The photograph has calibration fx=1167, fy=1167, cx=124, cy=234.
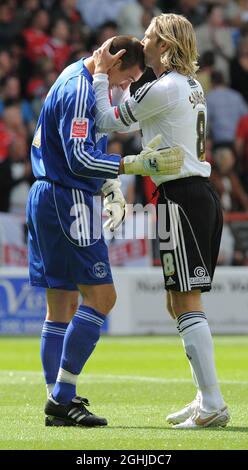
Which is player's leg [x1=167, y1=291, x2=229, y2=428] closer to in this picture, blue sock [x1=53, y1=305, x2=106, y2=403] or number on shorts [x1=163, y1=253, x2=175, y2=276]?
number on shorts [x1=163, y1=253, x2=175, y2=276]

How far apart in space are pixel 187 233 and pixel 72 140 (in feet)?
3.00

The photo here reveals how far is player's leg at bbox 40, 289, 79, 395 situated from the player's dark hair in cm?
154

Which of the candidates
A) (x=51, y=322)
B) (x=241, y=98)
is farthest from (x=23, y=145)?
(x=51, y=322)

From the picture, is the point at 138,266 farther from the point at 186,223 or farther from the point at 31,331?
the point at 186,223

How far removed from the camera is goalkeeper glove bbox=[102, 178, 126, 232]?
7535 millimetres

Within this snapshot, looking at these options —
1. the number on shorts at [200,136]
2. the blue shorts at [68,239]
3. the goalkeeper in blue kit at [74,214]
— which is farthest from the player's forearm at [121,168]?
the number on shorts at [200,136]

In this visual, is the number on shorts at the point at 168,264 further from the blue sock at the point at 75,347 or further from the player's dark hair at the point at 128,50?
the player's dark hair at the point at 128,50

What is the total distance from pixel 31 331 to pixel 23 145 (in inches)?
113

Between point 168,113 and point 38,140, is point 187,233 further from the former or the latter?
point 38,140

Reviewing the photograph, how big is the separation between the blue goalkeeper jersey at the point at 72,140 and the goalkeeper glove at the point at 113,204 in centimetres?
10

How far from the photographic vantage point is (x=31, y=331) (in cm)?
1564

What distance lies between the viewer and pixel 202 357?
23.6ft

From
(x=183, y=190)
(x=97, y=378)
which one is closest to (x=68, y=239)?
(x=183, y=190)

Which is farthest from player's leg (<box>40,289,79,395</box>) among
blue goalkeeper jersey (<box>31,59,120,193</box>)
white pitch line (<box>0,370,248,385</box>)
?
white pitch line (<box>0,370,248,385</box>)
